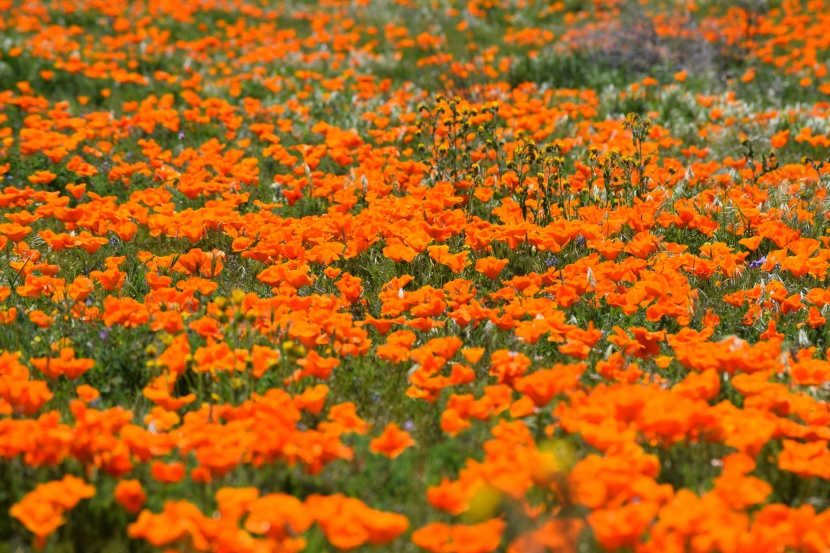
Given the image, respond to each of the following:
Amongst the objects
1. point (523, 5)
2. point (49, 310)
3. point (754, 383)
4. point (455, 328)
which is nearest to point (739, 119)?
point (455, 328)

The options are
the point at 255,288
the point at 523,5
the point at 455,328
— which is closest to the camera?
the point at 455,328

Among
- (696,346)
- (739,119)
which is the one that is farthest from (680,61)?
(696,346)

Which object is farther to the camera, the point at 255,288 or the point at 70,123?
the point at 70,123

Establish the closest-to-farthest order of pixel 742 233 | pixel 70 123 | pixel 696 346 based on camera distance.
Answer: pixel 696 346 → pixel 742 233 → pixel 70 123

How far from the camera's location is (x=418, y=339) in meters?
4.38

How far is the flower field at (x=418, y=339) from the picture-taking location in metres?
2.56

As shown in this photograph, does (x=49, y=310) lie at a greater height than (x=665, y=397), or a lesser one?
lesser

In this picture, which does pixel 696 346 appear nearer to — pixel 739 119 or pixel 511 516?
pixel 511 516

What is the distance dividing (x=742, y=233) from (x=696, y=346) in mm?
2392

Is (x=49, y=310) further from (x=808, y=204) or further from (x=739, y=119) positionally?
(x=739, y=119)

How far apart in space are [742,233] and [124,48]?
9.71 m

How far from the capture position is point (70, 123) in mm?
7609

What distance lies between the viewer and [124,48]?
12234 millimetres

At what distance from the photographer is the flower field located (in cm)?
256
